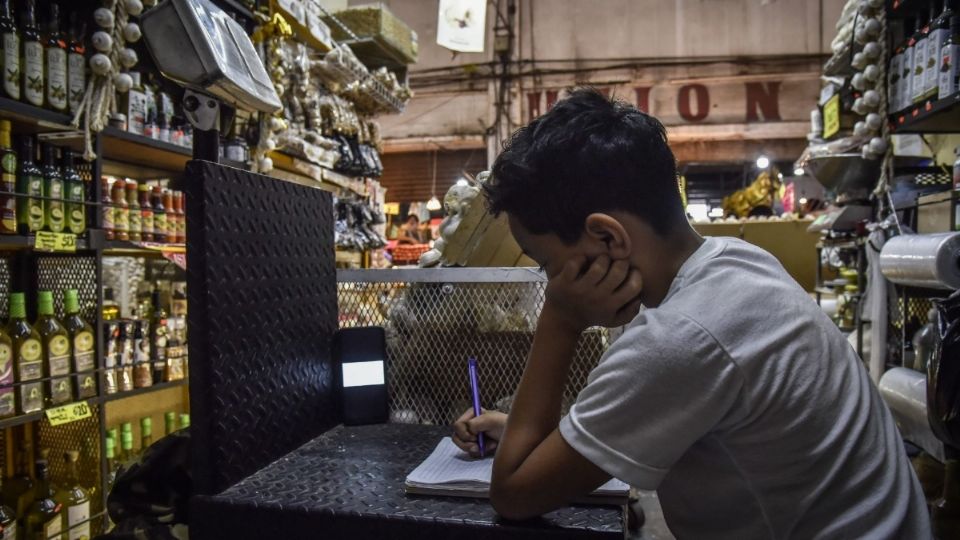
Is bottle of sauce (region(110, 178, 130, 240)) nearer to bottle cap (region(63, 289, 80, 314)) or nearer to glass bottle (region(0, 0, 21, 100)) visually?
bottle cap (region(63, 289, 80, 314))

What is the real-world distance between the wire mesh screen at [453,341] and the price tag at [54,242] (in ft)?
3.96

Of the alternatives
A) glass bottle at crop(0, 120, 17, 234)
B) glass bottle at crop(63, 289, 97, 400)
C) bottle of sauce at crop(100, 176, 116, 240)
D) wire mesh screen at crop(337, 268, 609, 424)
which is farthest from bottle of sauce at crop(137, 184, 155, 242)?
wire mesh screen at crop(337, 268, 609, 424)

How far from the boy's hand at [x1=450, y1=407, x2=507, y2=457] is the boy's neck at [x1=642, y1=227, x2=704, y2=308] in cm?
36

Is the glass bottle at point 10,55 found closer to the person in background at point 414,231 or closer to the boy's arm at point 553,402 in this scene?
the boy's arm at point 553,402

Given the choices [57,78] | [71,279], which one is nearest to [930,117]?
[57,78]

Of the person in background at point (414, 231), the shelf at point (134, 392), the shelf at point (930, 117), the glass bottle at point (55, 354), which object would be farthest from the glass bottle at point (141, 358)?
the person in background at point (414, 231)

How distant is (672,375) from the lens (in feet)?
2.24

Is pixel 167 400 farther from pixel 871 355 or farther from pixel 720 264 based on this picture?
pixel 871 355

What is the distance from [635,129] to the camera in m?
0.81

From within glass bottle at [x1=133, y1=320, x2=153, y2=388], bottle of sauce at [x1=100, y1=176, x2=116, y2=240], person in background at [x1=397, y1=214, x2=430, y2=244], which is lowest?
glass bottle at [x1=133, y1=320, x2=153, y2=388]

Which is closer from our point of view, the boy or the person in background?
the boy

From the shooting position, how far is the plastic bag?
1497 millimetres

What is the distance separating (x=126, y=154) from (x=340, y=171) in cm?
140

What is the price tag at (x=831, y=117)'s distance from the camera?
357 centimetres
